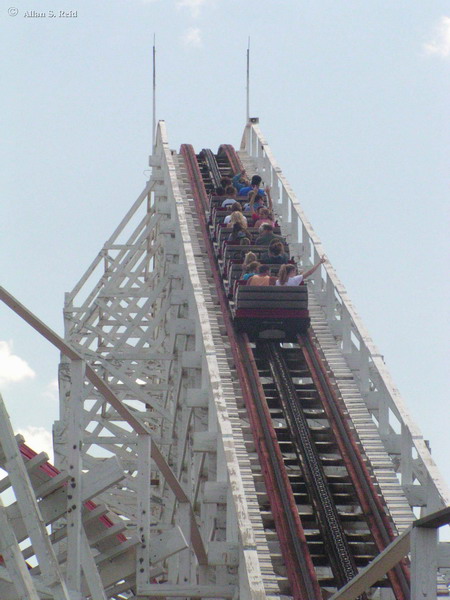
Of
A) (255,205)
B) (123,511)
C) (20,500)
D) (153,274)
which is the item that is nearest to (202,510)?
(20,500)

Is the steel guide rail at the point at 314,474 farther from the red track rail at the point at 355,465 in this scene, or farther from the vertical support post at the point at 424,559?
the vertical support post at the point at 424,559

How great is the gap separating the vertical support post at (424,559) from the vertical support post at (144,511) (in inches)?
217

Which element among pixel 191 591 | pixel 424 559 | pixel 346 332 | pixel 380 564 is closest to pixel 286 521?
pixel 191 591

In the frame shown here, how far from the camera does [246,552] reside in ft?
33.0

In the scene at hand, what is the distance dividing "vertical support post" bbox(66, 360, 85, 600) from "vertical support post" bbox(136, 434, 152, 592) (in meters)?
0.85

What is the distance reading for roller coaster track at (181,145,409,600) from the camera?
1094 centimetres

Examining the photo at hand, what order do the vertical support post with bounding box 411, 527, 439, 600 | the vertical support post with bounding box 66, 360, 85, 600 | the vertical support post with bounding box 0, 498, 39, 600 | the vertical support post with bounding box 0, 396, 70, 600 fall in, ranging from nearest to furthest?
the vertical support post with bounding box 411, 527, 439, 600
the vertical support post with bounding box 0, 498, 39, 600
the vertical support post with bounding box 0, 396, 70, 600
the vertical support post with bounding box 66, 360, 85, 600

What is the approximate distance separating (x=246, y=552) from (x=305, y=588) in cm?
80

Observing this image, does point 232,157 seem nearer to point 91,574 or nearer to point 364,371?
point 364,371

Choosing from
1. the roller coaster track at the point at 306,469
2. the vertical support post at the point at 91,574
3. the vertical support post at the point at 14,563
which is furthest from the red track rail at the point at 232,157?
the vertical support post at the point at 14,563

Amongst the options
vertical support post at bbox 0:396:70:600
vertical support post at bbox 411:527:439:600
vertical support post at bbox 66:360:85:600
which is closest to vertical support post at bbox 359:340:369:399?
vertical support post at bbox 66:360:85:600

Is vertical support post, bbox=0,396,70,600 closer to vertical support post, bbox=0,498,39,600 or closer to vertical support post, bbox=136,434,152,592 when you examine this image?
vertical support post, bbox=0,498,39,600

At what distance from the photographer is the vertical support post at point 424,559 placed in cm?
574

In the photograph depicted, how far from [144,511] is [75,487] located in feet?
3.26
